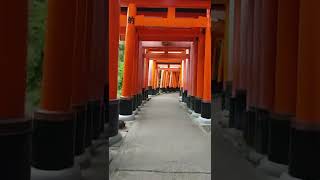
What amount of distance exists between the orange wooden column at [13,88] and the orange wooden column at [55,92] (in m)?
1.03

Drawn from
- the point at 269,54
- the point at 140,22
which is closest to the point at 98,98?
the point at 269,54

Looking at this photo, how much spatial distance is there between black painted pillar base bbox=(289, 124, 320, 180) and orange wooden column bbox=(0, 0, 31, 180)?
276 cm

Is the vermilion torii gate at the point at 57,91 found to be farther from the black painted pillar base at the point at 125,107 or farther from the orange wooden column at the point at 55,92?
the black painted pillar base at the point at 125,107

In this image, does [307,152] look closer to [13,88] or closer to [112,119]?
[13,88]

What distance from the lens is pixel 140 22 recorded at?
44.7 ft

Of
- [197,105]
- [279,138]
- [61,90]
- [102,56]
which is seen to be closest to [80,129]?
[61,90]

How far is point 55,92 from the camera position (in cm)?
438

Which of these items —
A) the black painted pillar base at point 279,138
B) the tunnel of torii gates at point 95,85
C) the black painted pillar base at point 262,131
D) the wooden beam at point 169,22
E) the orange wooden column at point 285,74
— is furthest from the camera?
the wooden beam at point 169,22

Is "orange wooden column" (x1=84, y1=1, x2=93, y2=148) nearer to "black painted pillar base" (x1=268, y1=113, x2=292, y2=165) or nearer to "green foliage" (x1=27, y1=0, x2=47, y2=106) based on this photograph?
"green foliage" (x1=27, y1=0, x2=47, y2=106)

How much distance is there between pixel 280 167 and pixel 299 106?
1.20 m

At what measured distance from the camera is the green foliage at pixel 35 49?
403 cm

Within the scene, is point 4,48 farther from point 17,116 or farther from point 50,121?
point 50,121

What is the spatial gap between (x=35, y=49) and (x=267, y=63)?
133 inches

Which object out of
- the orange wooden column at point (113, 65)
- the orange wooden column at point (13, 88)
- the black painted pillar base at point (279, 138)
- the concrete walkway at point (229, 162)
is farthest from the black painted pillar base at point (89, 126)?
the orange wooden column at point (13, 88)
